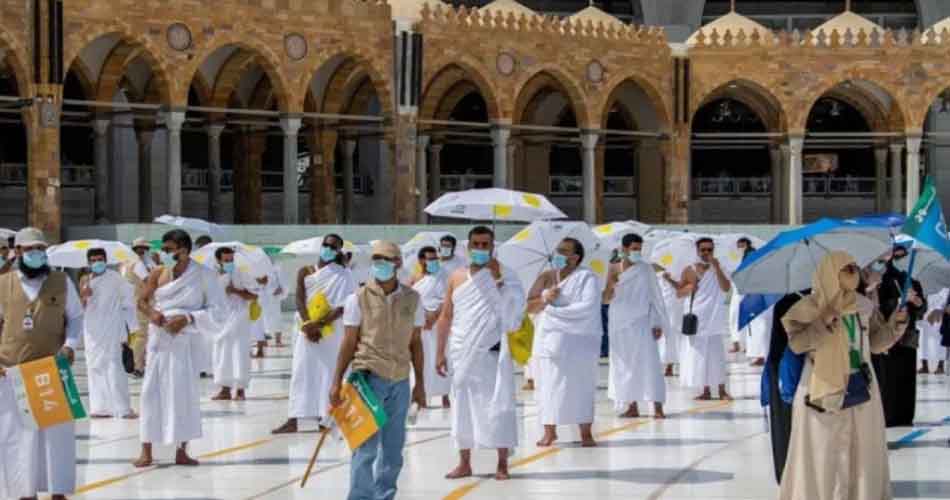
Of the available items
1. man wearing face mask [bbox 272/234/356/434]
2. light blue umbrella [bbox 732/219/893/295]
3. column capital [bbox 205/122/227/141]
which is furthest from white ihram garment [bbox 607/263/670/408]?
column capital [bbox 205/122/227/141]

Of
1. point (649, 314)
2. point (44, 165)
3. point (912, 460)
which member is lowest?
point (912, 460)

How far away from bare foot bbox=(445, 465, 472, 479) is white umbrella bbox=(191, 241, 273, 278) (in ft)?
14.6

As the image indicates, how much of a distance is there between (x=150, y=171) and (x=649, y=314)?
19.2 metres

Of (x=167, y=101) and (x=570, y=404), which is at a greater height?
(x=167, y=101)

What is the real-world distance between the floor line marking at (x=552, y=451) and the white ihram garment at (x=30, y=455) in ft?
6.19

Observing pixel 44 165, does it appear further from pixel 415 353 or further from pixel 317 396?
pixel 415 353

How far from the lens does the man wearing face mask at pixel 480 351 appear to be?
901cm

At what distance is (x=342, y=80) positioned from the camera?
30.3m

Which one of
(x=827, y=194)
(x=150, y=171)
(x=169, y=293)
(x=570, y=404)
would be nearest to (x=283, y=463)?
(x=169, y=293)

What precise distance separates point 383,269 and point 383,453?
33.3 inches

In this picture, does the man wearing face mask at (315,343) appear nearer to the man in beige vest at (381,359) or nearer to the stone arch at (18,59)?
the man in beige vest at (381,359)

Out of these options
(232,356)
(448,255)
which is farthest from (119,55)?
(448,255)

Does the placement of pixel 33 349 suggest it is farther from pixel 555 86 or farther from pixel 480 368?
pixel 555 86

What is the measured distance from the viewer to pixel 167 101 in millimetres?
26188
